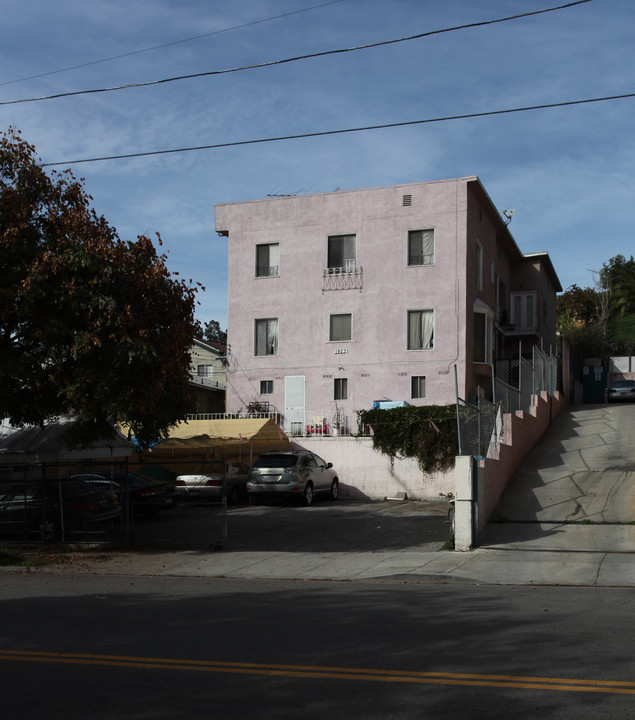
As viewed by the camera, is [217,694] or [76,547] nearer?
[217,694]

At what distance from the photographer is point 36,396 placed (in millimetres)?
15961

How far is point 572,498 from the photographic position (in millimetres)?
18031

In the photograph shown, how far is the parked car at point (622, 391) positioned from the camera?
125 feet

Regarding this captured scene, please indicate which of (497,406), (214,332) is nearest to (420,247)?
(497,406)

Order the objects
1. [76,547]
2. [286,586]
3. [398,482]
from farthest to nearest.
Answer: [398,482] < [76,547] < [286,586]

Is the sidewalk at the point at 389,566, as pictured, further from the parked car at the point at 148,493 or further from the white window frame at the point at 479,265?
the white window frame at the point at 479,265

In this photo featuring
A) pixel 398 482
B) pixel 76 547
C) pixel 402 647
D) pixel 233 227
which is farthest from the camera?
pixel 233 227

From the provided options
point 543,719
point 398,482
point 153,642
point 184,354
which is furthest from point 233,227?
point 543,719

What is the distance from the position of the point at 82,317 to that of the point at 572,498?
36.9ft

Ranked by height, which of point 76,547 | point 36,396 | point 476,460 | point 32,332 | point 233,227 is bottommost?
point 76,547

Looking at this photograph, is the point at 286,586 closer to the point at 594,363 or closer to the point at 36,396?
the point at 36,396

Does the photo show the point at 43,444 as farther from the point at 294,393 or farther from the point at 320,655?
the point at 320,655

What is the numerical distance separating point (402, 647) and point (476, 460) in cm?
903

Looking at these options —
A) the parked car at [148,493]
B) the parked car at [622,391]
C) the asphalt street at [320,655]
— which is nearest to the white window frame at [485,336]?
the parked car at [622,391]
